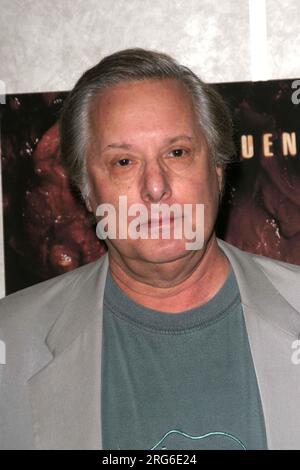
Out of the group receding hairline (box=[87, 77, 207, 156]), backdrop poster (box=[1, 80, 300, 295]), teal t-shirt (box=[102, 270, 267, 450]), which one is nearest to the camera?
teal t-shirt (box=[102, 270, 267, 450])

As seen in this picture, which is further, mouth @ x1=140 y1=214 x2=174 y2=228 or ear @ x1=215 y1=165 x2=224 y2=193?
ear @ x1=215 y1=165 x2=224 y2=193

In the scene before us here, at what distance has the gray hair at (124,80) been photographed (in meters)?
1.53

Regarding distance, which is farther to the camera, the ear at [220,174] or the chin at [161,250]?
the ear at [220,174]

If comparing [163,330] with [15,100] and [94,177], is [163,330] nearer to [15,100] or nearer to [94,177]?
[94,177]

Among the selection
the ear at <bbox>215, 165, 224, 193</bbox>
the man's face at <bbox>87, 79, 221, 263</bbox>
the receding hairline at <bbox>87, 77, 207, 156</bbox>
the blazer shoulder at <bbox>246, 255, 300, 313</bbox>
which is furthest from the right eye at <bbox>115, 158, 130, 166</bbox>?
the blazer shoulder at <bbox>246, 255, 300, 313</bbox>

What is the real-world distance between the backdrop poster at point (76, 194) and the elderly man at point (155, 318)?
0.81 ft

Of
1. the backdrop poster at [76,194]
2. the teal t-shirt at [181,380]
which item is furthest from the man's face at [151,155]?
the backdrop poster at [76,194]

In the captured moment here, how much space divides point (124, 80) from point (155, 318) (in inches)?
18.3

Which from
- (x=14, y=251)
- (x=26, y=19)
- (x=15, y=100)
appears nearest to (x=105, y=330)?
(x=14, y=251)

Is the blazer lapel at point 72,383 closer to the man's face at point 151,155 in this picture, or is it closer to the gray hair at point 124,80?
the man's face at point 151,155

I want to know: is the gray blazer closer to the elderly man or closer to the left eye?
the elderly man

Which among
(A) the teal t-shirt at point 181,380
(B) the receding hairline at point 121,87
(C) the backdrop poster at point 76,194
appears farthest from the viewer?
(C) the backdrop poster at point 76,194

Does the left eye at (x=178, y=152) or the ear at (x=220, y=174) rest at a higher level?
the left eye at (x=178, y=152)

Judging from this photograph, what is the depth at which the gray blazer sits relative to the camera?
142 cm
